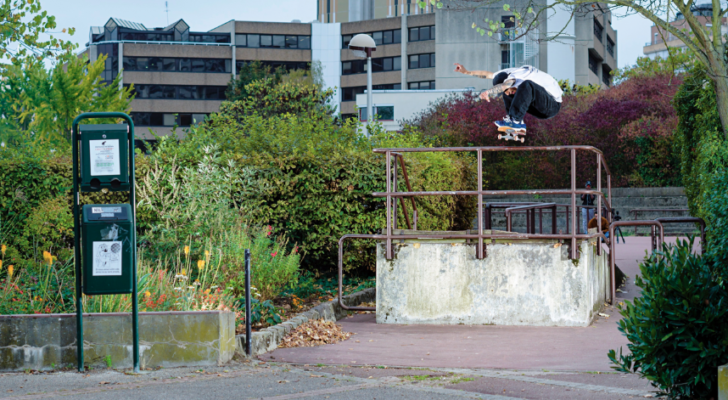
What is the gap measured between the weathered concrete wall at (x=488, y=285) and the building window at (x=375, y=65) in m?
67.0

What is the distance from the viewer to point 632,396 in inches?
219

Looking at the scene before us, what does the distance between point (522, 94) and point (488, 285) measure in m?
2.44

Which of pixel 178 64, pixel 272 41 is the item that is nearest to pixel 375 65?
pixel 272 41

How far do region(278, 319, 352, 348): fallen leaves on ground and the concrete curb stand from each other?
2.9 inches

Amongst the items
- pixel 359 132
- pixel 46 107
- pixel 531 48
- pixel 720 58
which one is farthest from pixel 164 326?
pixel 531 48

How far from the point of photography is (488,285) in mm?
9164

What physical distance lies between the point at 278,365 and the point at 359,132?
7775mm

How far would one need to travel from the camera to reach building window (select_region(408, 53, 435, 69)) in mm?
72250

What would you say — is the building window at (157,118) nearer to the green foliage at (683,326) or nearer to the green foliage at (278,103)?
the green foliage at (278,103)

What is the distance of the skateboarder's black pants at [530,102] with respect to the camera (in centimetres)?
912

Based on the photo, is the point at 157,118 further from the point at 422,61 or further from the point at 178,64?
the point at 422,61

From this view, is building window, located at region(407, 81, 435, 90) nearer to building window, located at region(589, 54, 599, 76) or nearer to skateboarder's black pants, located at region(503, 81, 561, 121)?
building window, located at region(589, 54, 599, 76)

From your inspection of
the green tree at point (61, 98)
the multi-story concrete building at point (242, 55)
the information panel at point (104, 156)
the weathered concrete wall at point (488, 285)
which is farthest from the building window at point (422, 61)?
the information panel at point (104, 156)

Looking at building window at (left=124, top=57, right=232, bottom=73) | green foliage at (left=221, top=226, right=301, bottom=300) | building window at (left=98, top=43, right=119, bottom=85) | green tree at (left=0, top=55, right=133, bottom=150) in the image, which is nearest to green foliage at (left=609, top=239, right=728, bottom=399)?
green foliage at (left=221, top=226, right=301, bottom=300)
